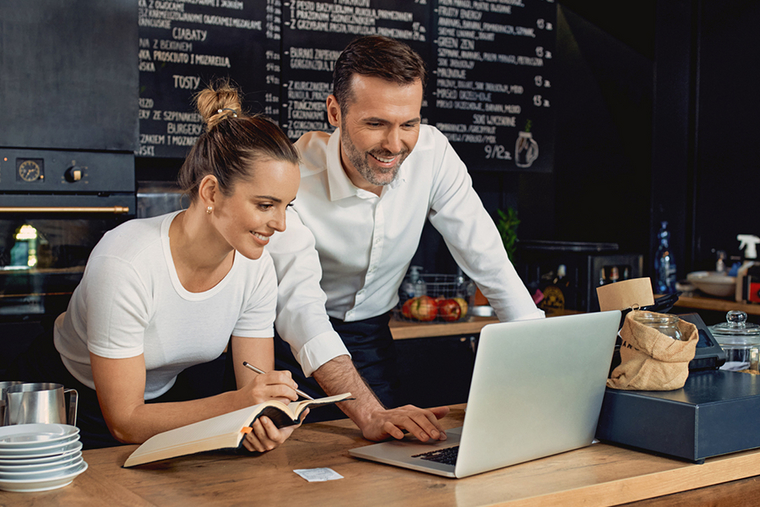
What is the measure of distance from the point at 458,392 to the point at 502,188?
127 cm

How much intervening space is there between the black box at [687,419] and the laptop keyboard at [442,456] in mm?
289

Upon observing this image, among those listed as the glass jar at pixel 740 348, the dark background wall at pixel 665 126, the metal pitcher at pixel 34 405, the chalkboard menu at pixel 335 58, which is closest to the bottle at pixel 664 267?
the dark background wall at pixel 665 126

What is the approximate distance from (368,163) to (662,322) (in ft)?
2.52

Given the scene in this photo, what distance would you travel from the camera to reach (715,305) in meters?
3.38

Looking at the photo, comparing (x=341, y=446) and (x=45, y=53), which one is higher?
(x=45, y=53)

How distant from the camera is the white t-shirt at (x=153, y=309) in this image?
4.47 feet

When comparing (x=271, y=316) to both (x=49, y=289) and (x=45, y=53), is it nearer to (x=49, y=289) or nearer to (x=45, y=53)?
(x=49, y=289)

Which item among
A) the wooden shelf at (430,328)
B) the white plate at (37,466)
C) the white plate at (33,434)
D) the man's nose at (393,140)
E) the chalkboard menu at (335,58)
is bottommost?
the wooden shelf at (430,328)

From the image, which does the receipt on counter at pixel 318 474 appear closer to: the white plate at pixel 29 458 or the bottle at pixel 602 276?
the white plate at pixel 29 458

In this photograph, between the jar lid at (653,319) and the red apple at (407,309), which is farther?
the red apple at (407,309)

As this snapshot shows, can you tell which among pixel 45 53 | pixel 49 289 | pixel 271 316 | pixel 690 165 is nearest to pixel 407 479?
pixel 271 316

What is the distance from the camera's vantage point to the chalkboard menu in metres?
3.00

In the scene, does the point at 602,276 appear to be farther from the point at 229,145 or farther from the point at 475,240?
the point at 229,145

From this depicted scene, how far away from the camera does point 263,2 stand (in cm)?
315
